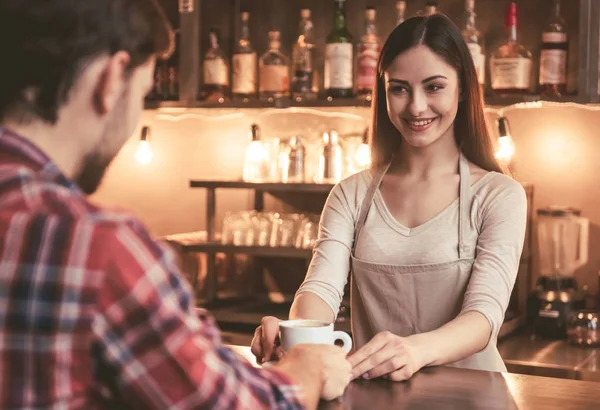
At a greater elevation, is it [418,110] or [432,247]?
[418,110]

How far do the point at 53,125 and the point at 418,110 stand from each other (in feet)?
3.68

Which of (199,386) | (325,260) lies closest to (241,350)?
(325,260)

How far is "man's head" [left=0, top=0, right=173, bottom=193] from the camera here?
745 mm

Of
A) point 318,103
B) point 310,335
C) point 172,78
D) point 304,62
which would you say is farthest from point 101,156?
point 172,78

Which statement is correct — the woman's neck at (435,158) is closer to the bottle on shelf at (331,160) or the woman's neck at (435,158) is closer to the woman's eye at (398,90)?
the woman's eye at (398,90)

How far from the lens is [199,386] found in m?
0.74

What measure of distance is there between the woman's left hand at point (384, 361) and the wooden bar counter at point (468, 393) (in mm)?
13

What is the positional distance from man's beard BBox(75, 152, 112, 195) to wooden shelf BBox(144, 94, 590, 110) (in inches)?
81.8

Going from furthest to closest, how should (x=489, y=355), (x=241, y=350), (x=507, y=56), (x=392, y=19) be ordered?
(x=392, y=19)
(x=507, y=56)
(x=489, y=355)
(x=241, y=350)

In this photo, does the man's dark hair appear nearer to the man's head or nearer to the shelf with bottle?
the man's head

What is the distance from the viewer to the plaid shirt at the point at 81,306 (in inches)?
27.0

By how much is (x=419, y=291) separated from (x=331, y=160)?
131 cm

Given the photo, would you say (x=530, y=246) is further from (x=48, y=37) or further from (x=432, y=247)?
(x=48, y=37)

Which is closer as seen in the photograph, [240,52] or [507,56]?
[507,56]
